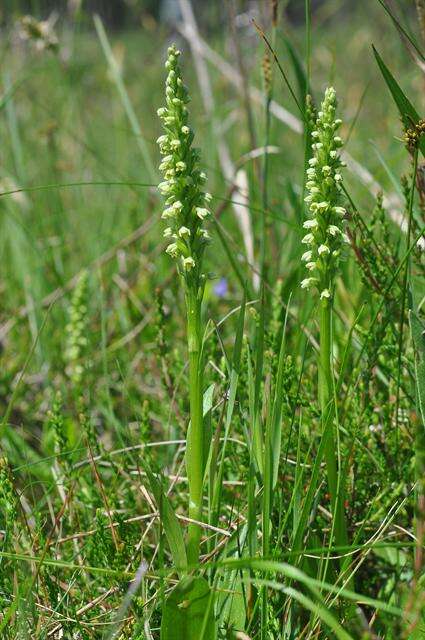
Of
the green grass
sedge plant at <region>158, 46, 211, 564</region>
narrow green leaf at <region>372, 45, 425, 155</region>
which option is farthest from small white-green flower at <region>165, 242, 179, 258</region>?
narrow green leaf at <region>372, 45, 425, 155</region>

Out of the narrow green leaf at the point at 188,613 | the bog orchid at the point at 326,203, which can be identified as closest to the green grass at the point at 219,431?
the narrow green leaf at the point at 188,613

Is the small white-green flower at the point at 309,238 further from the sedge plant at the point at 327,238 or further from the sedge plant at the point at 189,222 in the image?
the sedge plant at the point at 189,222

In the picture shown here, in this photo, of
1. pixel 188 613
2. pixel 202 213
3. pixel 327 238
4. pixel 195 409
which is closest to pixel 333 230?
pixel 327 238

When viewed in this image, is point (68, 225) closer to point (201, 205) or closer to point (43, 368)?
point (43, 368)

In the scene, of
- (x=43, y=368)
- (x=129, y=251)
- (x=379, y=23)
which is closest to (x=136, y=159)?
(x=129, y=251)

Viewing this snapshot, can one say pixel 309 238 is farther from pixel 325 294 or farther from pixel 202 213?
pixel 202 213

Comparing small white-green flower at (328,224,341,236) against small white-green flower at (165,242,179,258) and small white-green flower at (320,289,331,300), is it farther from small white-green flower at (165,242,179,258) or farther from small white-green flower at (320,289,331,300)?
small white-green flower at (165,242,179,258)
